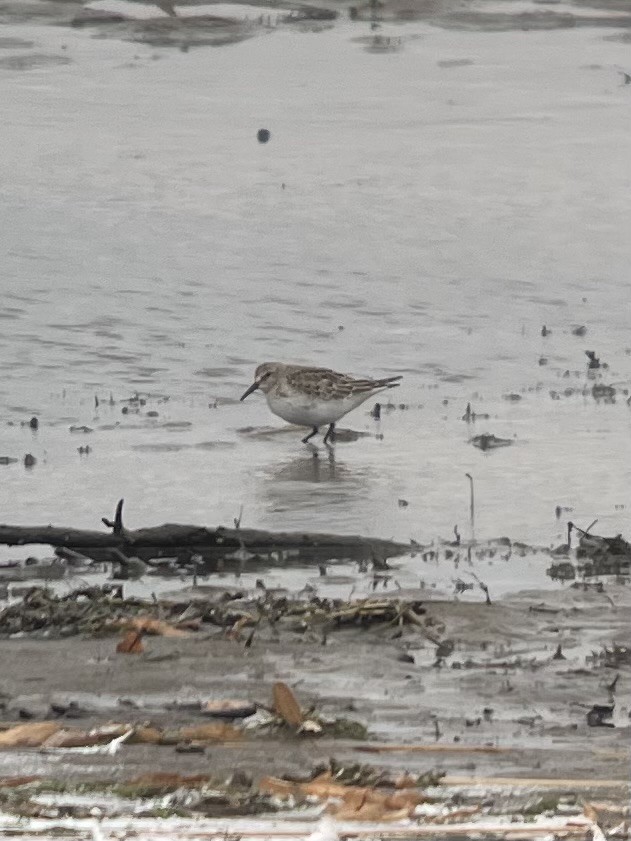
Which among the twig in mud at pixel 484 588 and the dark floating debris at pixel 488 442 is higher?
the twig in mud at pixel 484 588

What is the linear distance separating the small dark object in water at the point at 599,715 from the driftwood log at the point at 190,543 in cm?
236

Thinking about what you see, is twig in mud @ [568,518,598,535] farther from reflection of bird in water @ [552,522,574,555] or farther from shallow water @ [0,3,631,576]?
shallow water @ [0,3,631,576]

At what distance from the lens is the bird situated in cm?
1164

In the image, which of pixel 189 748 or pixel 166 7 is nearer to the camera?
pixel 189 748

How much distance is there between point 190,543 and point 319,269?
8.21 metres

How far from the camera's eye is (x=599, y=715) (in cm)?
600

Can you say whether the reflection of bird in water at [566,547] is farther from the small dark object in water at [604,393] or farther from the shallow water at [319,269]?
the small dark object in water at [604,393]

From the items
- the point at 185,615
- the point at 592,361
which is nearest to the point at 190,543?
the point at 185,615

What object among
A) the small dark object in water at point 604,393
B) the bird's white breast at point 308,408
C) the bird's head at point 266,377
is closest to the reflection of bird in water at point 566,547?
the bird's white breast at point 308,408

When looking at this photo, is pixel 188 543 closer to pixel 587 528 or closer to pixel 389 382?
pixel 587 528

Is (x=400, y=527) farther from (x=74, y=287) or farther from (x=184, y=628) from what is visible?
→ (x=74, y=287)

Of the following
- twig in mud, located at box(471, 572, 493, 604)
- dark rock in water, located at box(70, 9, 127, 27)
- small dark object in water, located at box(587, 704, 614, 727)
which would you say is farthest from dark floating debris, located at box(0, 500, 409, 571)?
dark rock in water, located at box(70, 9, 127, 27)

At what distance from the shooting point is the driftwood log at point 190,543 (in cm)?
824

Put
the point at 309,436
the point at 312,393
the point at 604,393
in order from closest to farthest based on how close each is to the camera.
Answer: the point at 312,393 → the point at 309,436 → the point at 604,393
